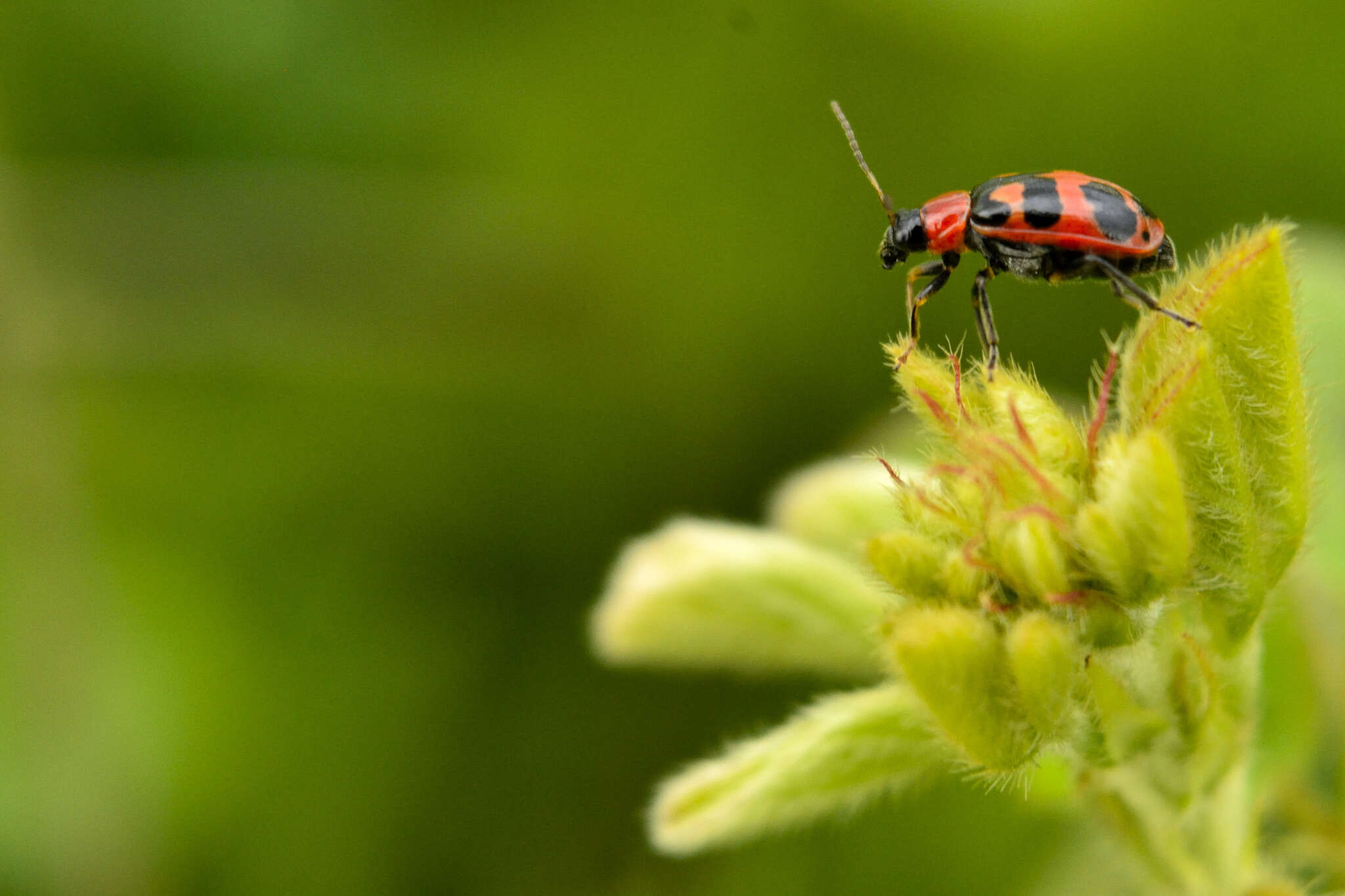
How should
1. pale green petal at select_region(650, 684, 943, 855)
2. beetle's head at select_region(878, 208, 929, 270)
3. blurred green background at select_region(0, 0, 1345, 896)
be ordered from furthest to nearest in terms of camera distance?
blurred green background at select_region(0, 0, 1345, 896)
beetle's head at select_region(878, 208, 929, 270)
pale green petal at select_region(650, 684, 943, 855)

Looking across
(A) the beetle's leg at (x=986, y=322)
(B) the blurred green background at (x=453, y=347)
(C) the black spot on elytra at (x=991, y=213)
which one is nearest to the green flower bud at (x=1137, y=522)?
(A) the beetle's leg at (x=986, y=322)

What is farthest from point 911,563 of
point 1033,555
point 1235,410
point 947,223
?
point 947,223

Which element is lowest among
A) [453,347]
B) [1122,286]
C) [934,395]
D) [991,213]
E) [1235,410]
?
[1235,410]

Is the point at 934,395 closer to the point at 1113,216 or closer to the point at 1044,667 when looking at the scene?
Answer: the point at 1044,667

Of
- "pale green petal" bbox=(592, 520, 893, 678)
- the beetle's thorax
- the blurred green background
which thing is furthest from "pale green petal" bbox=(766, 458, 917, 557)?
the blurred green background

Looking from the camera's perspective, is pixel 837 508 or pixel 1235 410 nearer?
pixel 1235 410

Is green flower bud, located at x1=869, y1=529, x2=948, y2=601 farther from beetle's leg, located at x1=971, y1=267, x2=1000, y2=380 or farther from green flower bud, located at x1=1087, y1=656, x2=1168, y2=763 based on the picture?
beetle's leg, located at x1=971, y1=267, x2=1000, y2=380
